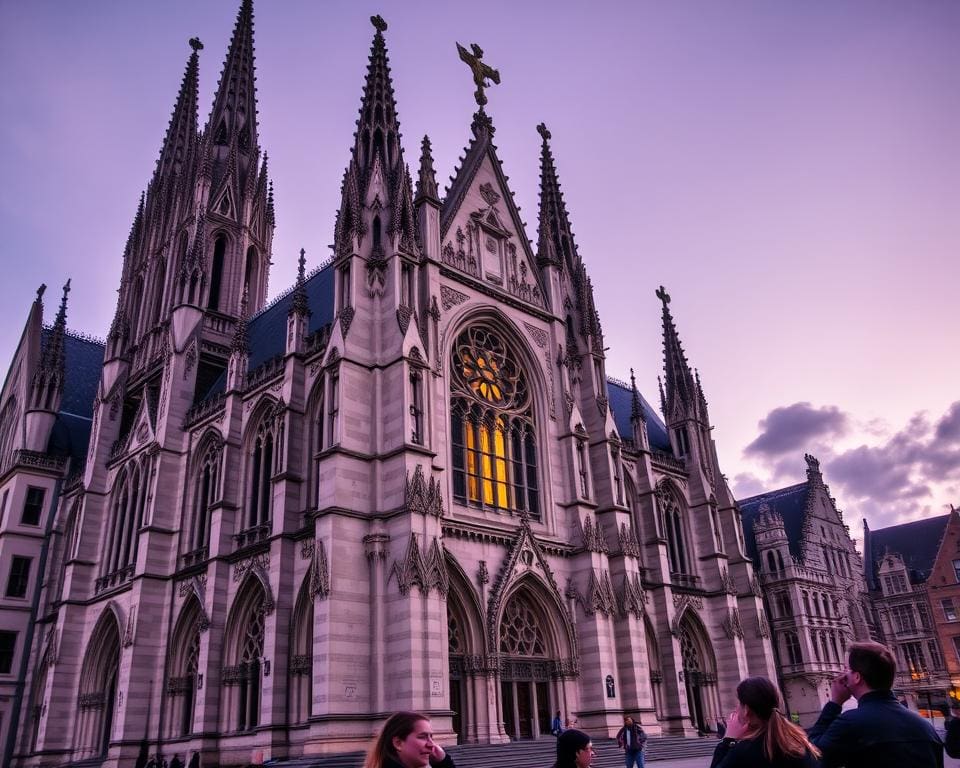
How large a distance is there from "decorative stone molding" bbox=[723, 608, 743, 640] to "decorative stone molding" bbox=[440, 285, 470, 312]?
21079 mm

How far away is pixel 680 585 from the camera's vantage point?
3947cm

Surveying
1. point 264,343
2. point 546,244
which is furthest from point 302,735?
point 546,244

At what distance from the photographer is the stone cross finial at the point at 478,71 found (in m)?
39.4

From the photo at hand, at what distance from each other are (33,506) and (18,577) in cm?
377

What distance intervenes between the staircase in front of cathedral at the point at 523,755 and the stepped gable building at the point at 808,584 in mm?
21608

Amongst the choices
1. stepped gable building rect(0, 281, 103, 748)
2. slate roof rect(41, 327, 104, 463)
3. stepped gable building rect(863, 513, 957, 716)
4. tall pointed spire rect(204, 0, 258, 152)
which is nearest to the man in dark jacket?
stepped gable building rect(0, 281, 103, 748)

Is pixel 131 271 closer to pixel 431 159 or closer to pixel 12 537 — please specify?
pixel 12 537

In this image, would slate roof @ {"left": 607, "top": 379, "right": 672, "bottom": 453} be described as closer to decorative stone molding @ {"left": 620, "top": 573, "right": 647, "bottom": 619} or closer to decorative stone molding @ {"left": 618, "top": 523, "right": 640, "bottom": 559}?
decorative stone molding @ {"left": 618, "top": 523, "right": 640, "bottom": 559}

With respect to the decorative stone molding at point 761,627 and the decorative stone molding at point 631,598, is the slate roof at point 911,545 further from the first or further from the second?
the decorative stone molding at point 631,598

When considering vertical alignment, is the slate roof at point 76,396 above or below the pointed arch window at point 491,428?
above

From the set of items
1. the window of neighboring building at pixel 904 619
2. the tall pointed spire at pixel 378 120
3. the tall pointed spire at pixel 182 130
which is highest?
the tall pointed spire at pixel 182 130

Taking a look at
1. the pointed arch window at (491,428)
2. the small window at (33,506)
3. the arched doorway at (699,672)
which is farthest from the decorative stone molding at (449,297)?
the small window at (33,506)

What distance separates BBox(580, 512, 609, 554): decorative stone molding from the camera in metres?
31.0

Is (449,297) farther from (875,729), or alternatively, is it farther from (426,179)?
(875,729)
